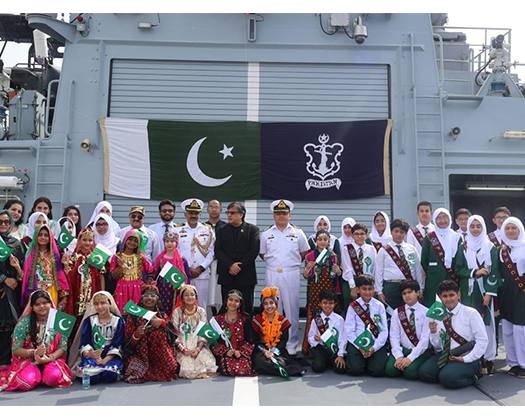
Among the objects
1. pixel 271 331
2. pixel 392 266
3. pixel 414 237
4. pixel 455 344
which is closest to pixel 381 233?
pixel 414 237

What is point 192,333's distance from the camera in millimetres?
4535

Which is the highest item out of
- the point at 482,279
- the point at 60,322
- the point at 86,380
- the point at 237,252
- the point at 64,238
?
the point at 64,238

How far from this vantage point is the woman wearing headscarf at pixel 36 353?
3.93 meters

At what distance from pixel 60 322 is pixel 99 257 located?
2.20 ft

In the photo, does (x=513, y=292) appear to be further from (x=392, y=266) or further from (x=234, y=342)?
(x=234, y=342)

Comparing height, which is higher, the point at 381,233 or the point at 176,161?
the point at 176,161

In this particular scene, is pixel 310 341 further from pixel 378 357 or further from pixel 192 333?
pixel 192 333

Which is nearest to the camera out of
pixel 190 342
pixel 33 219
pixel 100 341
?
pixel 100 341

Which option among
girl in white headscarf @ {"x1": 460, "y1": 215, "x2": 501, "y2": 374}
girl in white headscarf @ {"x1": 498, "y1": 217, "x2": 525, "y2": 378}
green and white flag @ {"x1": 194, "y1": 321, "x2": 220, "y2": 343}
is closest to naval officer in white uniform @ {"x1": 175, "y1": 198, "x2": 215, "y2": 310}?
green and white flag @ {"x1": 194, "y1": 321, "x2": 220, "y2": 343}

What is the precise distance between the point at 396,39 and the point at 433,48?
556mm

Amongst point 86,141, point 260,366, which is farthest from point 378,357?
point 86,141

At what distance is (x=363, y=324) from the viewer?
4.60m

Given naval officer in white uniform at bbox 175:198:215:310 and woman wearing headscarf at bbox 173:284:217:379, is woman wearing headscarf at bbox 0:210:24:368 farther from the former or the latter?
naval officer in white uniform at bbox 175:198:215:310

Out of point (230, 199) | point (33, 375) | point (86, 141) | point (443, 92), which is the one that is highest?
point (443, 92)
